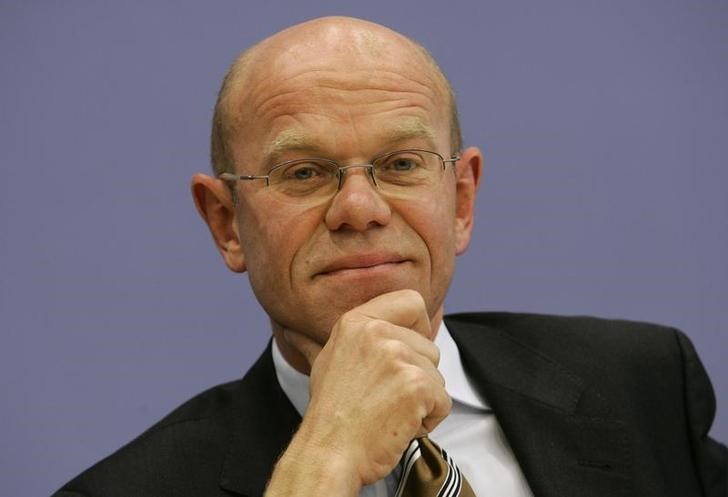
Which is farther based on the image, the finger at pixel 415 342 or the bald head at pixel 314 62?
the bald head at pixel 314 62

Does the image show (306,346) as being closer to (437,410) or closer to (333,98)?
(437,410)

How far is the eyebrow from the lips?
0.82 ft

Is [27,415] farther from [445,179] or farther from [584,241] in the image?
[584,241]

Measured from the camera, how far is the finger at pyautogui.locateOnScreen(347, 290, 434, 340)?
93.0 inches

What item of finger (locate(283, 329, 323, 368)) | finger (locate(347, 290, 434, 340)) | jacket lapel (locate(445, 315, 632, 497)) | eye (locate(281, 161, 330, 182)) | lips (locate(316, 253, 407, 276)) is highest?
eye (locate(281, 161, 330, 182))

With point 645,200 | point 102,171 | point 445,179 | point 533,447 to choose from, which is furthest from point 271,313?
point 645,200

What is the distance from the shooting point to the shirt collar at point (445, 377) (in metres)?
2.68

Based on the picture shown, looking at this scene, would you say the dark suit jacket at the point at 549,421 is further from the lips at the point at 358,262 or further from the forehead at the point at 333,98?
the forehead at the point at 333,98

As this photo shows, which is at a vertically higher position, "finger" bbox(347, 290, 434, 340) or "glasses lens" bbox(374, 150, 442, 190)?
"glasses lens" bbox(374, 150, 442, 190)

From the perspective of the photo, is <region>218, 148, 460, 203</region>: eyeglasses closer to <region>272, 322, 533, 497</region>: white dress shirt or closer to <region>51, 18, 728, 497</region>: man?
<region>51, 18, 728, 497</region>: man

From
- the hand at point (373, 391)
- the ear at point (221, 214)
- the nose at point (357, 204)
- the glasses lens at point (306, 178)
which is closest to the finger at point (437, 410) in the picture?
the hand at point (373, 391)

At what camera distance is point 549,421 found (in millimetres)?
2764

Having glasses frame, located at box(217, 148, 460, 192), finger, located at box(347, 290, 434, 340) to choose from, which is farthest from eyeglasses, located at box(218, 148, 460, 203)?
finger, located at box(347, 290, 434, 340)

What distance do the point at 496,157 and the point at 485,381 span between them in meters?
1.11
